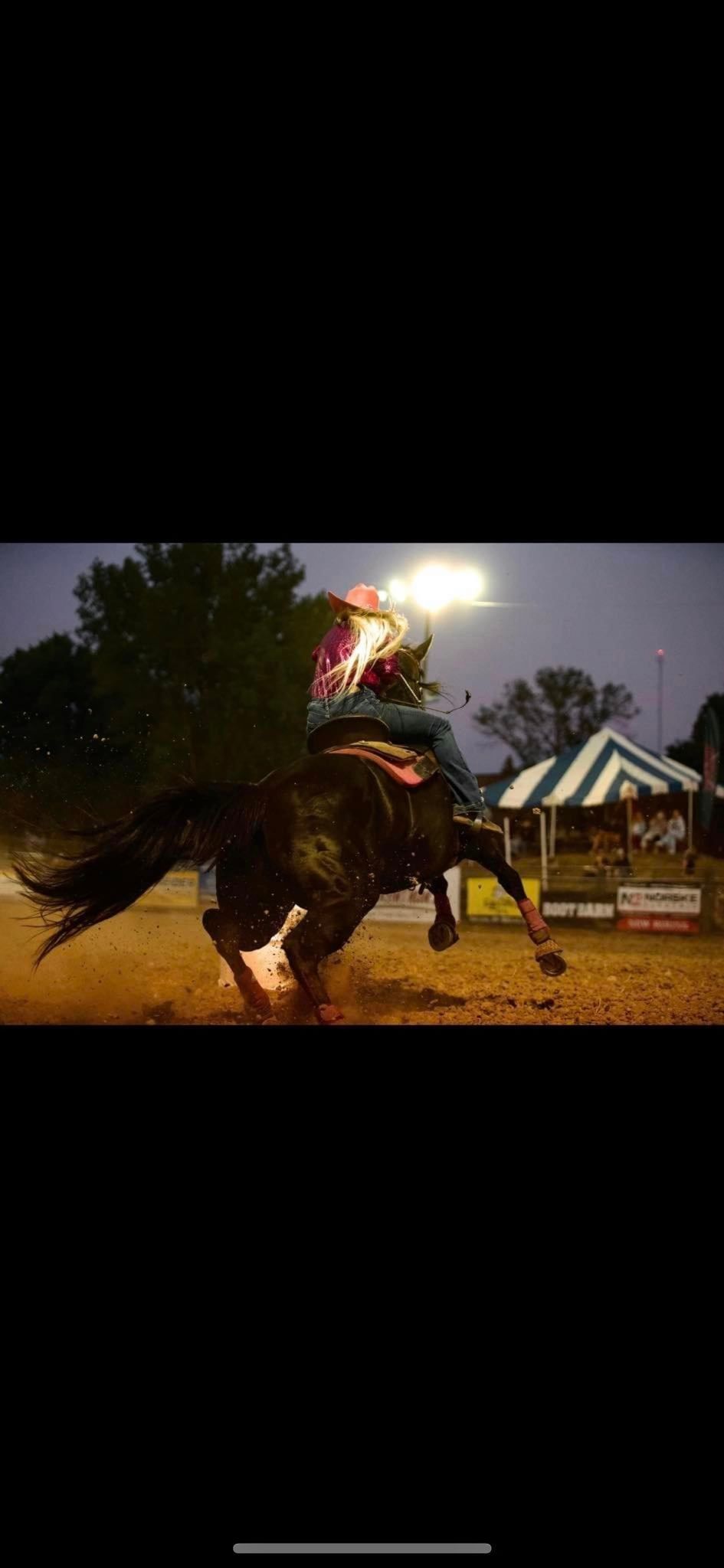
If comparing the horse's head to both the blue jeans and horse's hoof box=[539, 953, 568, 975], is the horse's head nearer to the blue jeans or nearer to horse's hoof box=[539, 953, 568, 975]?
the blue jeans

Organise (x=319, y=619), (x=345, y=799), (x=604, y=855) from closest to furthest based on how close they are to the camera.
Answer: (x=345, y=799)
(x=319, y=619)
(x=604, y=855)

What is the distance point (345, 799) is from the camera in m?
3.59

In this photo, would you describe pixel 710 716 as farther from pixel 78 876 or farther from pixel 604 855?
pixel 78 876

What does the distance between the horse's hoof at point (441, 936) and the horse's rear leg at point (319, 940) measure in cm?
32

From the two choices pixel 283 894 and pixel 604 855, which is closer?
pixel 283 894

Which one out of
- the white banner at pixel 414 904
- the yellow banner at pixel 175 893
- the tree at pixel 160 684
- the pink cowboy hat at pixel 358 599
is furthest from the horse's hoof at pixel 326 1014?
the pink cowboy hat at pixel 358 599

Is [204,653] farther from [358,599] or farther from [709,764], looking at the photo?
[709,764]

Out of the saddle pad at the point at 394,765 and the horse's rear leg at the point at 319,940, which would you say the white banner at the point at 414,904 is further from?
the saddle pad at the point at 394,765

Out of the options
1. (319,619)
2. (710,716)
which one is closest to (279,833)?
(319,619)

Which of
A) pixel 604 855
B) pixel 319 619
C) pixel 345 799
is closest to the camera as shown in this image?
pixel 345 799

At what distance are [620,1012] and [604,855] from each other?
0.65 meters

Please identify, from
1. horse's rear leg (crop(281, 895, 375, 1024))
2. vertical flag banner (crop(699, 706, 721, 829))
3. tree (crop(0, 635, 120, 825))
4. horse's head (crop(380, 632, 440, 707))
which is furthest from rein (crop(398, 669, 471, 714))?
tree (crop(0, 635, 120, 825))

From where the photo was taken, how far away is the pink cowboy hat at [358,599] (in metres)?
3.70

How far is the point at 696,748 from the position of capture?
4.04 metres
